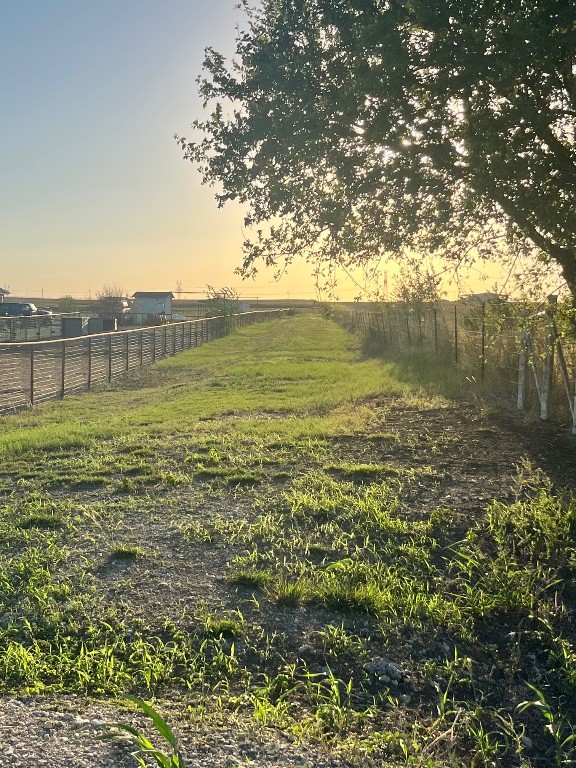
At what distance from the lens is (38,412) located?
48.0 ft

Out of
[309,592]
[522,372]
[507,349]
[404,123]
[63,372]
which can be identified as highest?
[404,123]

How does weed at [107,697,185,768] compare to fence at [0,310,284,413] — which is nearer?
weed at [107,697,185,768]

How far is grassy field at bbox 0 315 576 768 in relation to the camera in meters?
3.34

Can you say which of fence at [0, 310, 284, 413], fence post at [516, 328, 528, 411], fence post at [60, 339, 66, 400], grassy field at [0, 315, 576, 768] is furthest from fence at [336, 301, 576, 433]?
fence at [0, 310, 284, 413]

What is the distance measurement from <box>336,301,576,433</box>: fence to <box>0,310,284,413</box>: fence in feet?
26.1

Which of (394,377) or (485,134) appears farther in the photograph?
(394,377)

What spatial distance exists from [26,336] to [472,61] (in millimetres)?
32803

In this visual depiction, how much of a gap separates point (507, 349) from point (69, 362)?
1057 cm

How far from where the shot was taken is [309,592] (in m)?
4.61

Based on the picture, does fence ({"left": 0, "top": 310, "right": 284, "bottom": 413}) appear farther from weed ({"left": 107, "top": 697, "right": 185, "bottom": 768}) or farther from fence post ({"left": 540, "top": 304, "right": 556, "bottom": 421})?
weed ({"left": 107, "top": 697, "right": 185, "bottom": 768})

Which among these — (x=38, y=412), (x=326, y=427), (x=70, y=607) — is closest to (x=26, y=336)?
Answer: (x=38, y=412)

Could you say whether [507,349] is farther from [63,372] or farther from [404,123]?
[63,372]

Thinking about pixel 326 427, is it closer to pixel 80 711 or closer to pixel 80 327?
pixel 80 711

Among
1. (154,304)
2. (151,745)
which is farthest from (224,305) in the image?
(151,745)
